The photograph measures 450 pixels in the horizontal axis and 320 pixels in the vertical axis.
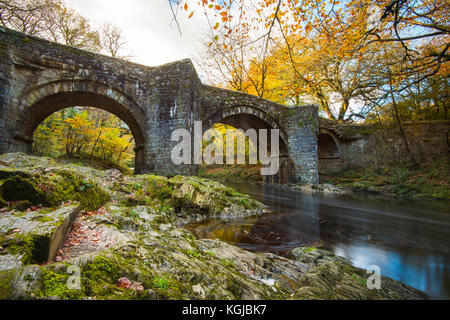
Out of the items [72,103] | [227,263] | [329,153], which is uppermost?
[72,103]

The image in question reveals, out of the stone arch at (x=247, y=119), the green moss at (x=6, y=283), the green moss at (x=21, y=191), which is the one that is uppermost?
the stone arch at (x=247, y=119)

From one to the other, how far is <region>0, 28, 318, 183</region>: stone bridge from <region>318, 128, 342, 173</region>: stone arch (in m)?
6.76

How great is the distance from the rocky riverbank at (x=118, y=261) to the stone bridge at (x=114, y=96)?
17.2ft

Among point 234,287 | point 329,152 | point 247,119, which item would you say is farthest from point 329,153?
point 234,287

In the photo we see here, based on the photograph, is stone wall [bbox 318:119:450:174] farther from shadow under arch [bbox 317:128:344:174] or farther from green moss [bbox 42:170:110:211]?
green moss [bbox 42:170:110:211]

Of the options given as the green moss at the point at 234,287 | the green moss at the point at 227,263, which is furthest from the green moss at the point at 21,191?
the green moss at the point at 234,287

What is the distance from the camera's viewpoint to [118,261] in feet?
5.79

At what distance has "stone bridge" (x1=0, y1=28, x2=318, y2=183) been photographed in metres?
6.75

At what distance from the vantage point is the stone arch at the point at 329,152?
55.1 ft

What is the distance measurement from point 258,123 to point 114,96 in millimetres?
8019

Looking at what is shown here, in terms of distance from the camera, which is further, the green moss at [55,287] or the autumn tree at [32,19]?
the autumn tree at [32,19]

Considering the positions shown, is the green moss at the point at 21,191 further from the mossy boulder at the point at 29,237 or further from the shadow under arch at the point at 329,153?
the shadow under arch at the point at 329,153

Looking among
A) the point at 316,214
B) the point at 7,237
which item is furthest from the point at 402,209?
the point at 7,237

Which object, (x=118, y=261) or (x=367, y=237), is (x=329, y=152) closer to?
(x=367, y=237)
